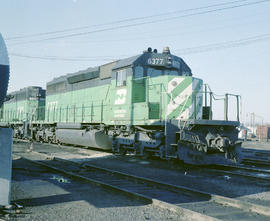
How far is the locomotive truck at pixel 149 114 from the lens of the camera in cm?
862

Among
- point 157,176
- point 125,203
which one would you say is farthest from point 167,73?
point 125,203

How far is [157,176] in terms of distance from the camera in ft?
24.3

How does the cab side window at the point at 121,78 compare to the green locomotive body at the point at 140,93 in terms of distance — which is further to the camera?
the cab side window at the point at 121,78

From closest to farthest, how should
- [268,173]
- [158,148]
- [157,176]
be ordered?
[157,176] < [268,173] < [158,148]

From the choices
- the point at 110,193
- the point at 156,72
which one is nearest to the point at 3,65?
the point at 110,193

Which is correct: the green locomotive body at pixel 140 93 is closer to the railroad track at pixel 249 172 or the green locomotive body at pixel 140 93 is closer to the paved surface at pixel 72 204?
the railroad track at pixel 249 172

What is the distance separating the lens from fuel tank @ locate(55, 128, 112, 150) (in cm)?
1207

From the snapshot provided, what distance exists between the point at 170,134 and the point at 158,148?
784 mm

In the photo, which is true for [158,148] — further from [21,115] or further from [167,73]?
[21,115]

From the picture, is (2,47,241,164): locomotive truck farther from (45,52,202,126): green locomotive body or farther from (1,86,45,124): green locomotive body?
(1,86,45,124): green locomotive body

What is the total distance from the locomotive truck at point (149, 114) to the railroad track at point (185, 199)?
2267 millimetres

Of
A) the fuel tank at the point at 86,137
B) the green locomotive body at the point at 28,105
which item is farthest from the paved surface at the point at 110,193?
the green locomotive body at the point at 28,105

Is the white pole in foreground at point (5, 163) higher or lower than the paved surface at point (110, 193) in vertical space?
higher

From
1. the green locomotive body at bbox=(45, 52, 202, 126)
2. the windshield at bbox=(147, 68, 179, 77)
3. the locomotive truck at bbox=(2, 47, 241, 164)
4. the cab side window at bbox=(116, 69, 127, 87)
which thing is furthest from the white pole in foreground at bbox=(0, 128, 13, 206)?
the windshield at bbox=(147, 68, 179, 77)
